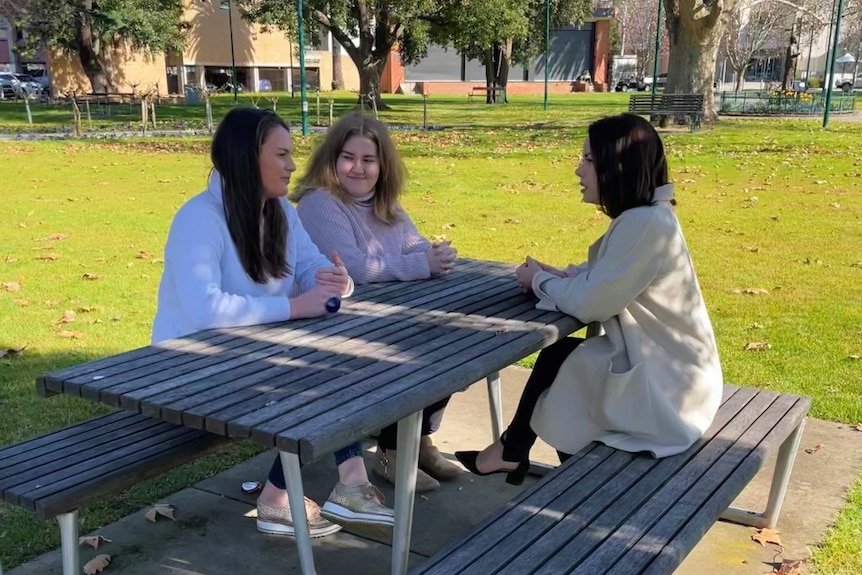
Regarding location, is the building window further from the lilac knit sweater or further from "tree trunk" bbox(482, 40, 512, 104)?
the lilac knit sweater

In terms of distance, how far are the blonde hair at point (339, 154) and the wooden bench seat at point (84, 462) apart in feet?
3.98

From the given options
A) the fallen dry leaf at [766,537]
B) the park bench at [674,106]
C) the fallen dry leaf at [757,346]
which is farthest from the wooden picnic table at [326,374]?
the park bench at [674,106]

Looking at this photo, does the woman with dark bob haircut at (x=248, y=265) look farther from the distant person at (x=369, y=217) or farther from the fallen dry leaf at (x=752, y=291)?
the fallen dry leaf at (x=752, y=291)

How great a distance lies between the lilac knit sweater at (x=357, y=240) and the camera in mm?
3424

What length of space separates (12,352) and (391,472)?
2.82 m

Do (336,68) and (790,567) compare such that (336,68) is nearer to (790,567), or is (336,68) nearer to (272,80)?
(272,80)

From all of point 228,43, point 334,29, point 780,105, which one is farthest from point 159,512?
point 228,43

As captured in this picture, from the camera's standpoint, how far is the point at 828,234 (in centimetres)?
825

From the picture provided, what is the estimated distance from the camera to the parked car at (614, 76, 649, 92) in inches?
2283

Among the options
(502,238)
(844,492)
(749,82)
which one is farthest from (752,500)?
(749,82)

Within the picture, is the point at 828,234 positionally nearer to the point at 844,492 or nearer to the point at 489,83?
the point at 844,492

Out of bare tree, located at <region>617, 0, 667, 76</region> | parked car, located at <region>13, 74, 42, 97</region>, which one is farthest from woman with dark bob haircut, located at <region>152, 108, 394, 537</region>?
bare tree, located at <region>617, 0, 667, 76</region>

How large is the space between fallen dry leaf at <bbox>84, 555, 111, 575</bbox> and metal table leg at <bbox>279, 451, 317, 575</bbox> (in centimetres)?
83

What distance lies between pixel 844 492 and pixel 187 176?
11255 mm
